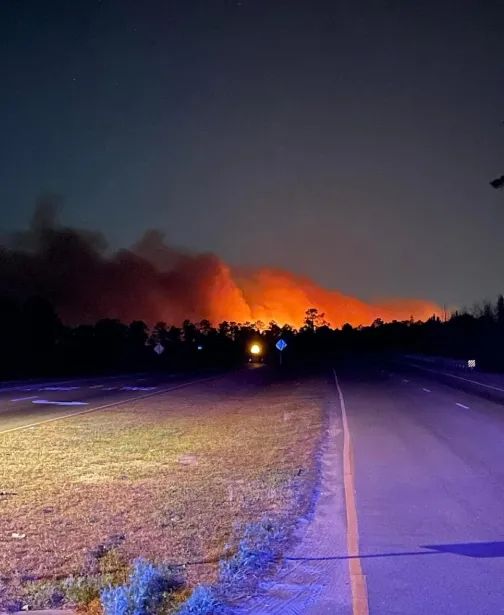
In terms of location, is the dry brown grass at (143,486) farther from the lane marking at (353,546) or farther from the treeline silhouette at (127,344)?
the treeline silhouette at (127,344)

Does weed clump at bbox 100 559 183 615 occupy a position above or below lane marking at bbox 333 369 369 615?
above

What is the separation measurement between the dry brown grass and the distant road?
1290mm

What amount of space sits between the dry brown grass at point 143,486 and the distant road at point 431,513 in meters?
1.29

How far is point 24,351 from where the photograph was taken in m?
59.2

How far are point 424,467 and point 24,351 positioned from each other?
51344 millimetres

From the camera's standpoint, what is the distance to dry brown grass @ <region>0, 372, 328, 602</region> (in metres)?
7.55

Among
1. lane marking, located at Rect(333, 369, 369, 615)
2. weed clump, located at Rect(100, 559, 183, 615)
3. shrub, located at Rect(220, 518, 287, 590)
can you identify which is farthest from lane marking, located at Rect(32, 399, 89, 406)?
weed clump, located at Rect(100, 559, 183, 615)

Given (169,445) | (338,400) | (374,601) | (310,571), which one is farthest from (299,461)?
(338,400)

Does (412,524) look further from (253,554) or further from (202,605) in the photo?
(202,605)

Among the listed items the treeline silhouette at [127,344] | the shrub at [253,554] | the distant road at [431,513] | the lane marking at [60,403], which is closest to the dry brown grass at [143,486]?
the shrub at [253,554]

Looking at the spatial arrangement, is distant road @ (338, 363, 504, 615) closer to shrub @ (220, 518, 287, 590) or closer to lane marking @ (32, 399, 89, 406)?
shrub @ (220, 518, 287, 590)

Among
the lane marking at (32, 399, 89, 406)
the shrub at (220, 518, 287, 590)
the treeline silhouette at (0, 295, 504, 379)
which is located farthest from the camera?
the treeline silhouette at (0, 295, 504, 379)

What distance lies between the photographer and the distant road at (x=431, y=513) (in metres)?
6.19

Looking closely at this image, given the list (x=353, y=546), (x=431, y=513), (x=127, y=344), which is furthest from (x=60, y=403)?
(x=127, y=344)
